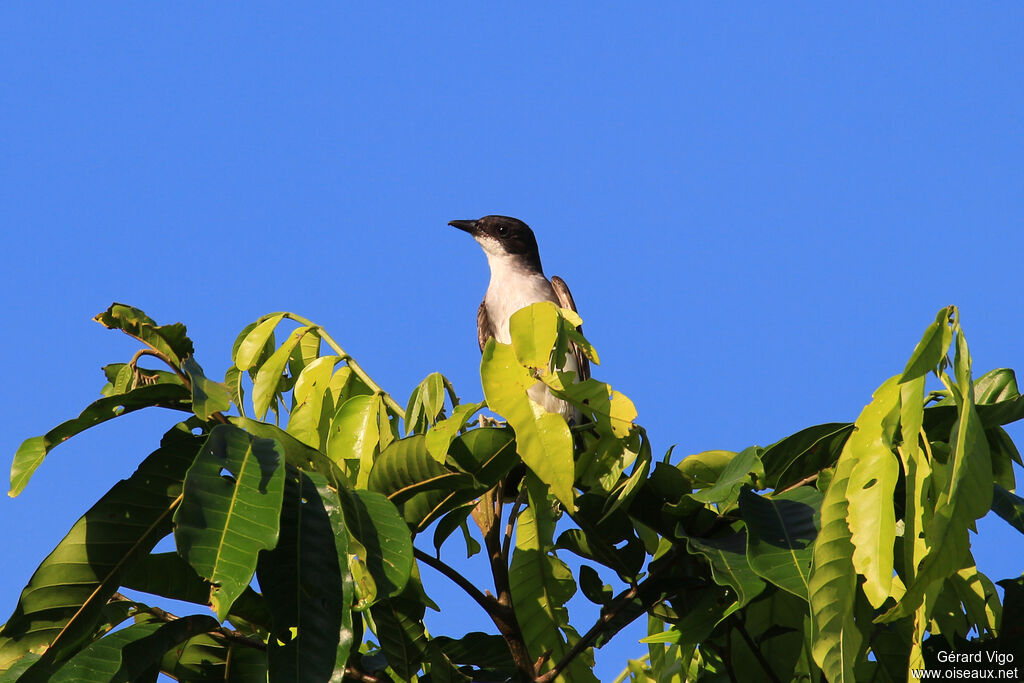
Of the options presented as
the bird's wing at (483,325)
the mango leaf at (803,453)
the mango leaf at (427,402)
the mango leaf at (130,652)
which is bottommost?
the mango leaf at (130,652)

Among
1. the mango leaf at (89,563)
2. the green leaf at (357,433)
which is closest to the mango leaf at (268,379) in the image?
the green leaf at (357,433)

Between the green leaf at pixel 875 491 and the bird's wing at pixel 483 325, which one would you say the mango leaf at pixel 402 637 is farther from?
the bird's wing at pixel 483 325

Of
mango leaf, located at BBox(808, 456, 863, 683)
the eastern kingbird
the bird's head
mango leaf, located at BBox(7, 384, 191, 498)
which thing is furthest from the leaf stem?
the bird's head

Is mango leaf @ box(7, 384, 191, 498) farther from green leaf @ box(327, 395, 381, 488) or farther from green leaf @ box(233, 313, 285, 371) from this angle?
green leaf @ box(233, 313, 285, 371)

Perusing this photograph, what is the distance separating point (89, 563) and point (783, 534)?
148 centimetres

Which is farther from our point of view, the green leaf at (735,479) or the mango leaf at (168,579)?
the mango leaf at (168,579)

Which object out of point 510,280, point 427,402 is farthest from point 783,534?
point 510,280

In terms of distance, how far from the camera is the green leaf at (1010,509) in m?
2.63

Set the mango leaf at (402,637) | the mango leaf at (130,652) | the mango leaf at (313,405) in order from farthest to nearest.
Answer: the mango leaf at (313,405)
the mango leaf at (402,637)
the mango leaf at (130,652)

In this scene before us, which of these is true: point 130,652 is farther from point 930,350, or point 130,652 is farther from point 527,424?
point 930,350

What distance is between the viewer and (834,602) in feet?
6.16

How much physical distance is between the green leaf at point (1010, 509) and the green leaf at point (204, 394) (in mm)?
1968

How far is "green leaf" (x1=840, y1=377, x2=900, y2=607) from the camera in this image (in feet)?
5.96

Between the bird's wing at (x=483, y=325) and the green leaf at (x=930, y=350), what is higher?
the bird's wing at (x=483, y=325)
